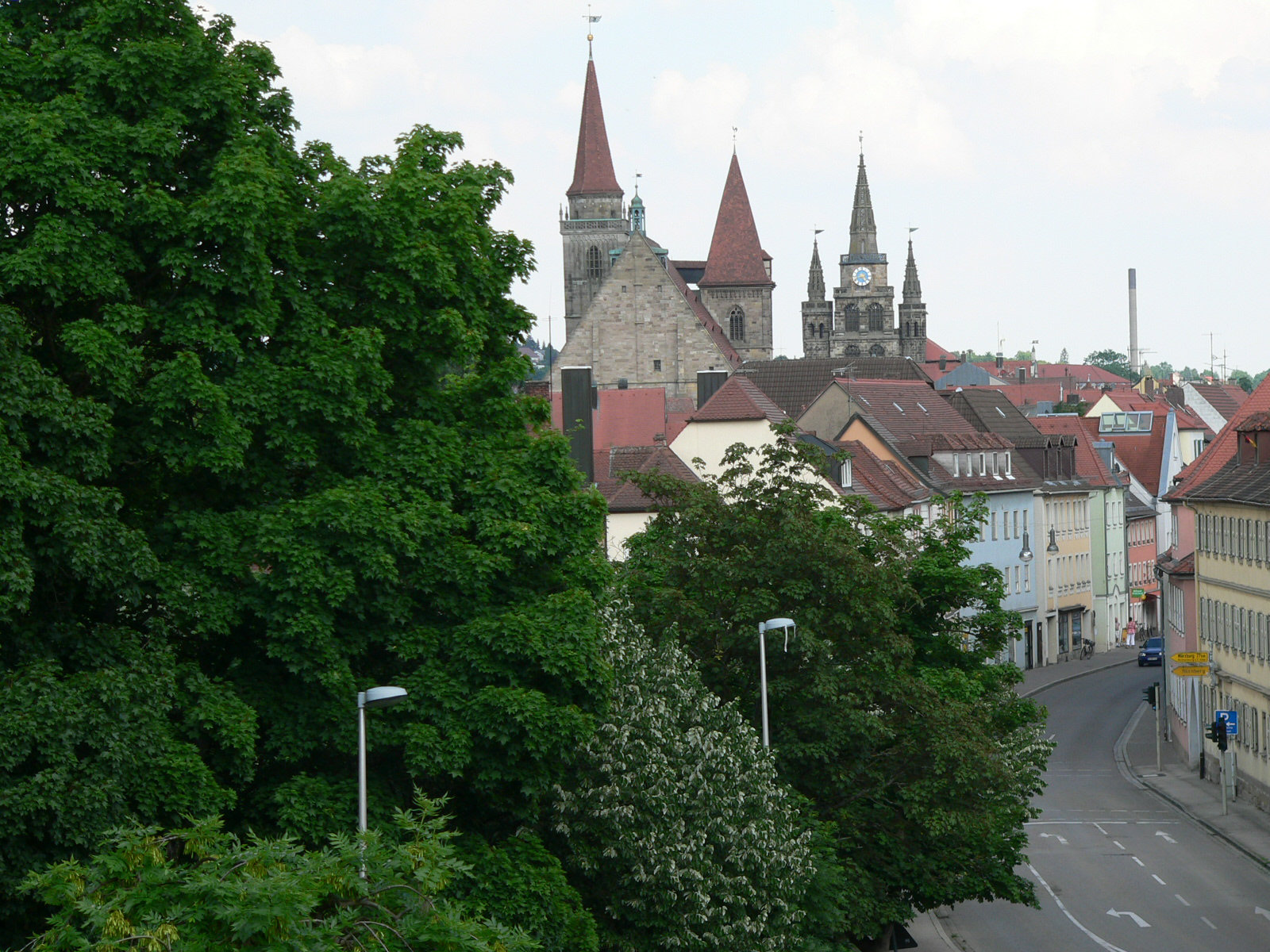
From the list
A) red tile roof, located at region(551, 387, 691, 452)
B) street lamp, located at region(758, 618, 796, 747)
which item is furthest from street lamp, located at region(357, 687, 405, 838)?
red tile roof, located at region(551, 387, 691, 452)

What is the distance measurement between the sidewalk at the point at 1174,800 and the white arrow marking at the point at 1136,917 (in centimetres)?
323

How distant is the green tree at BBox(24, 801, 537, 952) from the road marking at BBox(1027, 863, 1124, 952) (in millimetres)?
22165

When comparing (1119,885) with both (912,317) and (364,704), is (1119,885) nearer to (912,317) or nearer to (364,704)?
(364,704)

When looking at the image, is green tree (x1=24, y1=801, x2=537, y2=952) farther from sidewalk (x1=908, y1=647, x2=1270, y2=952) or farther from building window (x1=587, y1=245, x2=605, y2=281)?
building window (x1=587, y1=245, x2=605, y2=281)

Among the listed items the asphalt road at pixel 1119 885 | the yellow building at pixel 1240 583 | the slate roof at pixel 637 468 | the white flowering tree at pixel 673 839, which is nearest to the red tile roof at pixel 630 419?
the slate roof at pixel 637 468

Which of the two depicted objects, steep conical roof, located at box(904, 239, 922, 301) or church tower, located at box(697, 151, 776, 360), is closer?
church tower, located at box(697, 151, 776, 360)

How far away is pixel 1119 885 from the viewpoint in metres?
39.0

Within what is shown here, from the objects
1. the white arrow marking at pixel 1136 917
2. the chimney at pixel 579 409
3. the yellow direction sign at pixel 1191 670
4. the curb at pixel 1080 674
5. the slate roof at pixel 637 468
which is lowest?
the curb at pixel 1080 674

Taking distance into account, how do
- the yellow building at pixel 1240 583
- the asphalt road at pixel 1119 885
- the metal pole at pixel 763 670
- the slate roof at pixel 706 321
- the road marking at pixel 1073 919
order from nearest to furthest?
the metal pole at pixel 763 670, the road marking at pixel 1073 919, the asphalt road at pixel 1119 885, the yellow building at pixel 1240 583, the slate roof at pixel 706 321

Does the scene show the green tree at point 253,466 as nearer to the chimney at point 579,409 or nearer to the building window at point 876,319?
the chimney at point 579,409

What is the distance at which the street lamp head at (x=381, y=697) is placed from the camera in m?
17.4

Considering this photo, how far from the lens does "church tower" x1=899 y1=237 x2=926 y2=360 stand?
188875 millimetres

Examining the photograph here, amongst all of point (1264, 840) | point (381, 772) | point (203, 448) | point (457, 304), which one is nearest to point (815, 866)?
point (381, 772)

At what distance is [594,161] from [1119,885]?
122 m
